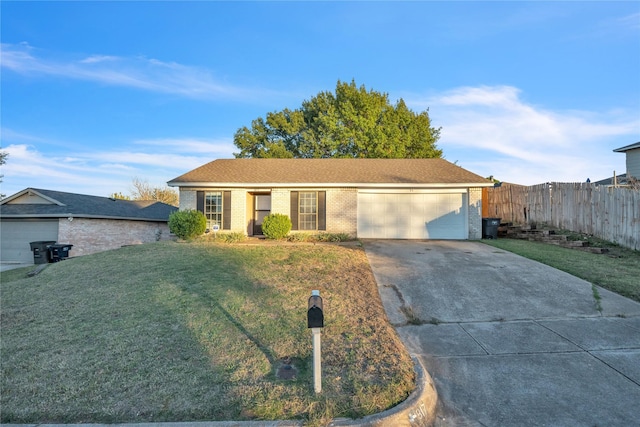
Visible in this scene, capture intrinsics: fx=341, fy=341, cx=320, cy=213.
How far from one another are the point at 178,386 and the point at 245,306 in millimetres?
2372

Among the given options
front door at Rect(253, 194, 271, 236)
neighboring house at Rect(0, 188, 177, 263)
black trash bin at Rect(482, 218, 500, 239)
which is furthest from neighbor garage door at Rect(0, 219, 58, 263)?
black trash bin at Rect(482, 218, 500, 239)

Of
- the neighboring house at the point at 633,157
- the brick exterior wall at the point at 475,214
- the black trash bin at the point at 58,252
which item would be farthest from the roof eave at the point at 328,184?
the neighboring house at the point at 633,157

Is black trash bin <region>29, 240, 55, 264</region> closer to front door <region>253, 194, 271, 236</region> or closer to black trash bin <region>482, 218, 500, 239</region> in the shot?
front door <region>253, 194, 271, 236</region>

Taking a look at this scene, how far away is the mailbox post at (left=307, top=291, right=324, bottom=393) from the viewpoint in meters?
3.45

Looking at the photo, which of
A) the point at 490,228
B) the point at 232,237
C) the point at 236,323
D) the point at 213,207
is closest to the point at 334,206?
the point at 232,237

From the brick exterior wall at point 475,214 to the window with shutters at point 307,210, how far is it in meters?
6.91

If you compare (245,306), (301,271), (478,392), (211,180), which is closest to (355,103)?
(211,180)

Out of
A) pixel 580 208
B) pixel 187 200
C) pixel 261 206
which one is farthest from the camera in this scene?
pixel 261 206

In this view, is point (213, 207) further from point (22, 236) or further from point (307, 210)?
point (22, 236)

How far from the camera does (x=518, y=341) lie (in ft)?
16.5

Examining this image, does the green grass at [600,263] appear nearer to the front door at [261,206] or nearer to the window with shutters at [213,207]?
the front door at [261,206]

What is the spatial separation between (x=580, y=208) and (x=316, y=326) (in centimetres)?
1391

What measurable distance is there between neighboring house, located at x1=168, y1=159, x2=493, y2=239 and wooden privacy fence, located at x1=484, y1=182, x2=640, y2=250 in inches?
107

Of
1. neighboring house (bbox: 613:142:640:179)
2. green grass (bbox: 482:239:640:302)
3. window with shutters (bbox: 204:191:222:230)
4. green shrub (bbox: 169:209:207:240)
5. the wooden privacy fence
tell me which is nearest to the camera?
green grass (bbox: 482:239:640:302)
